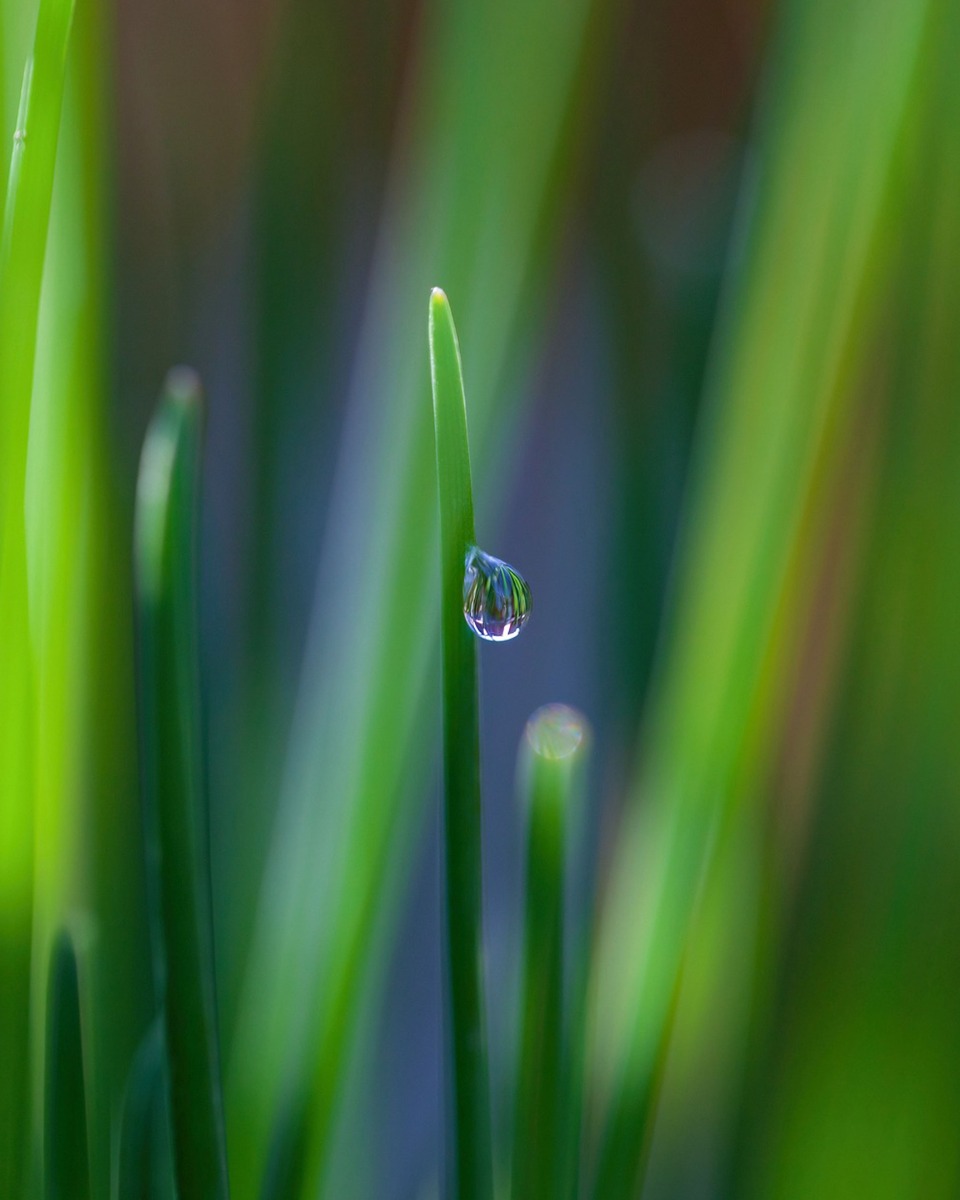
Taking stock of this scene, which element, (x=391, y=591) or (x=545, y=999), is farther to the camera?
(x=391, y=591)

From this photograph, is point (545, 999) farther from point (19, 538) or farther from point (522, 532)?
point (522, 532)

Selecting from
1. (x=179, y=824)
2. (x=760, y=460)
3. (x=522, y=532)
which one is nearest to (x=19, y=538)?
(x=179, y=824)

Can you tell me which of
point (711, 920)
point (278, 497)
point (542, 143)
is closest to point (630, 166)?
point (542, 143)

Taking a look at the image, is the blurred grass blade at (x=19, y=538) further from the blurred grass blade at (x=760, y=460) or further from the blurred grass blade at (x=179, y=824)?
the blurred grass blade at (x=760, y=460)

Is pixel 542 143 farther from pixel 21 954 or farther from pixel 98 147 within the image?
pixel 21 954

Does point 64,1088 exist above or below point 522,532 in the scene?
below

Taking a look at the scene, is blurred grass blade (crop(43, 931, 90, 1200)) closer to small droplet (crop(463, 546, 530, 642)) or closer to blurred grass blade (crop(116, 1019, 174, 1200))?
blurred grass blade (crop(116, 1019, 174, 1200))

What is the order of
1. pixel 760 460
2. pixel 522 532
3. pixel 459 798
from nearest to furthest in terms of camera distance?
pixel 459 798 → pixel 760 460 → pixel 522 532

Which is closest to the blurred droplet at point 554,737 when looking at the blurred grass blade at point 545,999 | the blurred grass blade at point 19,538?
the blurred grass blade at point 545,999

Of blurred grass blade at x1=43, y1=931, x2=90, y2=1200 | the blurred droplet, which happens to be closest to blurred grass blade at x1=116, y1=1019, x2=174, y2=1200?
blurred grass blade at x1=43, y1=931, x2=90, y2=1200
